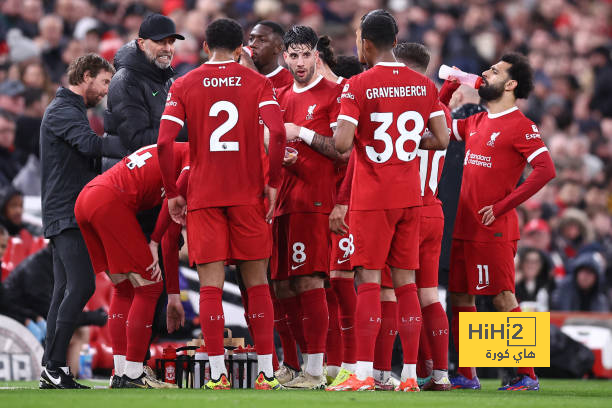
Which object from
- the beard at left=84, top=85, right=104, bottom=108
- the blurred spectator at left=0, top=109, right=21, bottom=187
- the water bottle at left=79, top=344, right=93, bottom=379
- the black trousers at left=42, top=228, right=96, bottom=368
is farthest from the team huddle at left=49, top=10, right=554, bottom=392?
the blurred spectator at left=0, top=109, right=21, bottom=187

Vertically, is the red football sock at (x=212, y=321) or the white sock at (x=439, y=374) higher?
the red football sock at (x=212, y=321)

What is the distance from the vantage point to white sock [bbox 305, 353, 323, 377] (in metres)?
8.12

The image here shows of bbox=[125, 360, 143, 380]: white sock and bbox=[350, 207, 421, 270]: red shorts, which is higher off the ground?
bbox=[350, 207, 421, 270]: red shorts

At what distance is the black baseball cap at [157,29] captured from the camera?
8.62m

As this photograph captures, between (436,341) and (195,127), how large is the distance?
2.43 metres

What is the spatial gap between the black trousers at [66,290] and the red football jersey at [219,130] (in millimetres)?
1130

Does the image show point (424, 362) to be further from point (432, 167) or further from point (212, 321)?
point (212, 321)

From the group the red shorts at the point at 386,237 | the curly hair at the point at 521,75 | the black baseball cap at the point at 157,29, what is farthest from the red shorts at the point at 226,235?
the curly hair at the point at 521,75

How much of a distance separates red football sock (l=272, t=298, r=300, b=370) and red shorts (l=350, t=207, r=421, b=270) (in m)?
1.22

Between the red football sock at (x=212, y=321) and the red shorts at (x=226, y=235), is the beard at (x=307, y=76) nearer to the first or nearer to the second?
the red shorts at (x=226, y=235)

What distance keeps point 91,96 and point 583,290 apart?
780cm

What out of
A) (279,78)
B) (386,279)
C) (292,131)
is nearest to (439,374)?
(386,279)

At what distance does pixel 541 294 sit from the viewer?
13398 millimetres

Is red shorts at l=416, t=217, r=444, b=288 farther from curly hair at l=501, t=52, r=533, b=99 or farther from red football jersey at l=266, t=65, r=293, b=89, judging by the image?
red football jersey at l=266, t=65, r=293, b=89
